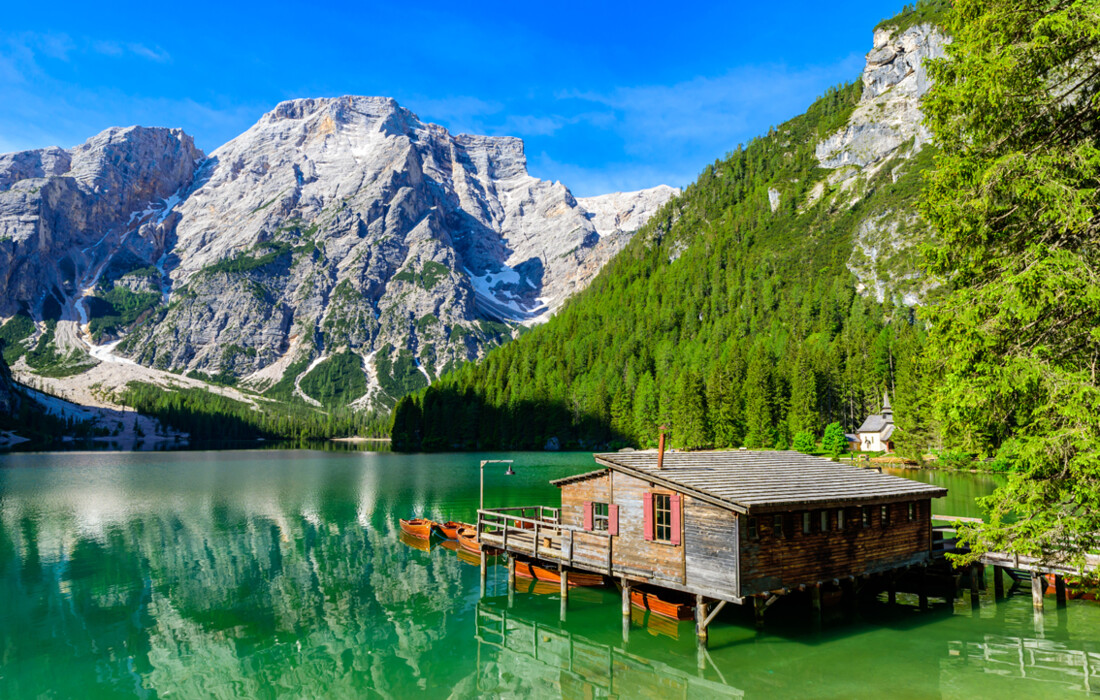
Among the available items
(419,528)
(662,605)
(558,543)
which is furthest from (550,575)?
(419,528)

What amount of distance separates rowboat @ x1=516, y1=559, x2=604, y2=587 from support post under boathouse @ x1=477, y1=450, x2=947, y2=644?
3.42 metres

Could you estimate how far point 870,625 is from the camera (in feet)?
92.5

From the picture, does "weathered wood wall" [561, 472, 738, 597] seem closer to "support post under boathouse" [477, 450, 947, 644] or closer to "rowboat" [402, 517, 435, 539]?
"support post under boathouse" [477, 450, 947, 644]

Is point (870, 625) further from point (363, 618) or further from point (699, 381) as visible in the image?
point (699, 381)

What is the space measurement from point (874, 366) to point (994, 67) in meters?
126

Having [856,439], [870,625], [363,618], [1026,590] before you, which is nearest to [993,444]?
[870,625]

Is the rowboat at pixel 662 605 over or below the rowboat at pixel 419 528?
over

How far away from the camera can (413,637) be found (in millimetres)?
28562

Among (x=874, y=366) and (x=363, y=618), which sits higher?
(x=874, y=366)

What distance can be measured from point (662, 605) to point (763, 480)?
290 inches

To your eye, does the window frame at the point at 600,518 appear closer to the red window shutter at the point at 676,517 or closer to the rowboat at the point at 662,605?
the rowboat at the point at 662,605

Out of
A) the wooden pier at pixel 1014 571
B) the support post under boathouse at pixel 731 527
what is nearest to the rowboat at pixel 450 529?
the support post under boathouse at pixel 731 527

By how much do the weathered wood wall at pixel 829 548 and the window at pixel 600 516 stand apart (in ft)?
24.1

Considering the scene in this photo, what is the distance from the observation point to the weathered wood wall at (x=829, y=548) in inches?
975
